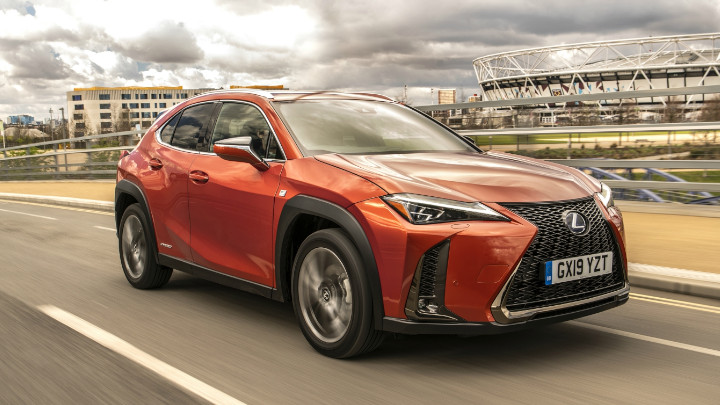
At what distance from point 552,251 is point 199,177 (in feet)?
8.80

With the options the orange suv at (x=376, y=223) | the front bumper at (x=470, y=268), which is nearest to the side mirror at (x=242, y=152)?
the orange suv at (x=376, y=223)

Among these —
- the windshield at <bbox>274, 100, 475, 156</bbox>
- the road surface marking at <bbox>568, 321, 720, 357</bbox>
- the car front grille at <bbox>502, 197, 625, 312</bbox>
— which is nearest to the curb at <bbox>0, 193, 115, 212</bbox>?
the windshield at <bbox>274, 100, 475, 156</bbox>

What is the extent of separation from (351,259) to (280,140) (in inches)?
46.2

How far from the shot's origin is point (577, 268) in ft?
13.6

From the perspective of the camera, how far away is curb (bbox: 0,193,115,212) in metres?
15.3

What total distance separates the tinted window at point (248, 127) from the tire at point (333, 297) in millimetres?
793

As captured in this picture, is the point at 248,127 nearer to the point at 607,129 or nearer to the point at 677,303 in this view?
the point at 677,303

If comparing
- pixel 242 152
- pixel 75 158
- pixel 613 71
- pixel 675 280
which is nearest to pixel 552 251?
pixel 242 152

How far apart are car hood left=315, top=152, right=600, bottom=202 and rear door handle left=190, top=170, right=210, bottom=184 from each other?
3.64 ft

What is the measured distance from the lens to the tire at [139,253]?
6.46 meters

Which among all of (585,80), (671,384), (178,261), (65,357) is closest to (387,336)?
(671,384)

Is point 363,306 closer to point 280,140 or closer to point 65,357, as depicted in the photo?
point 280,140

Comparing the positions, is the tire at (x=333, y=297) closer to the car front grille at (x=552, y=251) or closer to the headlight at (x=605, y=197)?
the car front grille at (x=552, y=251)

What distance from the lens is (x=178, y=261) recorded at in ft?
19.7
